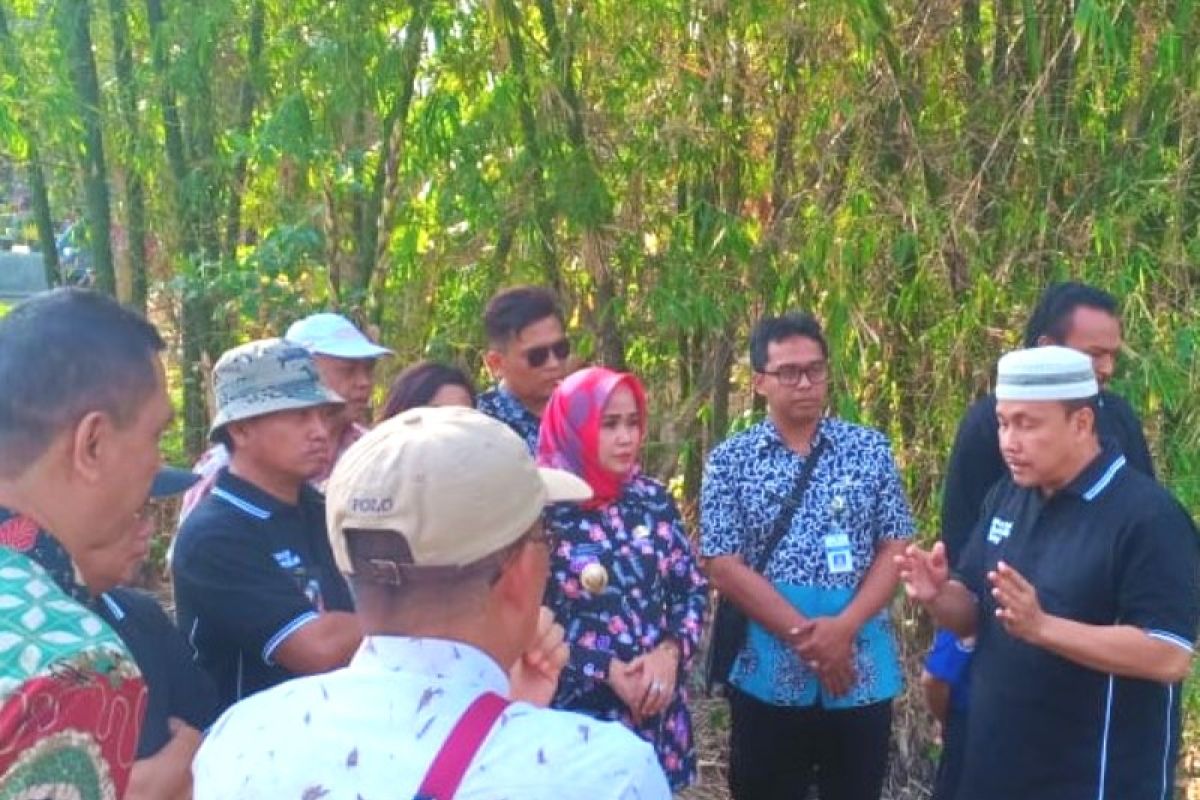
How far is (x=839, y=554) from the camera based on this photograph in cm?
369

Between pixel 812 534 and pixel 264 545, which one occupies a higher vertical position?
pixel 264 545

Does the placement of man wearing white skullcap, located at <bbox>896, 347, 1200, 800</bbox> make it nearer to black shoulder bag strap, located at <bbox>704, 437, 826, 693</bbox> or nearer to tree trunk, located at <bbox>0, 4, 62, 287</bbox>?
black shoulder bag strap, located at <bbox>704, 437, 826, 693</bbox>

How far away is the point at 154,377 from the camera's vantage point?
66.5 inches

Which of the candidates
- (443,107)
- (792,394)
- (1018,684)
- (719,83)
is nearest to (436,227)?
(443,107)

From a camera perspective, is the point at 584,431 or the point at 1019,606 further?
the point at 584,431

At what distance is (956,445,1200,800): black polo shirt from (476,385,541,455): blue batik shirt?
4.21 feet

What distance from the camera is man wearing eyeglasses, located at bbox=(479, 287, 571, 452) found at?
152 inches

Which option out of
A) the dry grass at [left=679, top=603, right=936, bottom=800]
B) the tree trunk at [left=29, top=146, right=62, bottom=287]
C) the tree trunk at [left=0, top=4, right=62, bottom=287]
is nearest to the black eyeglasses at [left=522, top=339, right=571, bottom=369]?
the dry grass at [left=679, top=603, right=936, bottom=800]

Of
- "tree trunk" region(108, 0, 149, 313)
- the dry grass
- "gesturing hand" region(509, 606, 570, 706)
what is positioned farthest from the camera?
"tree trunk" region(108, 0, 149, 313)

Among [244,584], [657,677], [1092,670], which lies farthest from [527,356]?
[1092,670]

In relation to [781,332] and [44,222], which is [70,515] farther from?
[44,222]

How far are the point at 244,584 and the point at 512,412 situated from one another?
4.04 feet

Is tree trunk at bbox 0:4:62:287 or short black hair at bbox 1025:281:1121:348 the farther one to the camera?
tree trunk at bbox 0:4:62:287

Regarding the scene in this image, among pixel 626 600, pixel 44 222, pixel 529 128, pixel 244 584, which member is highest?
pixel 529 128
